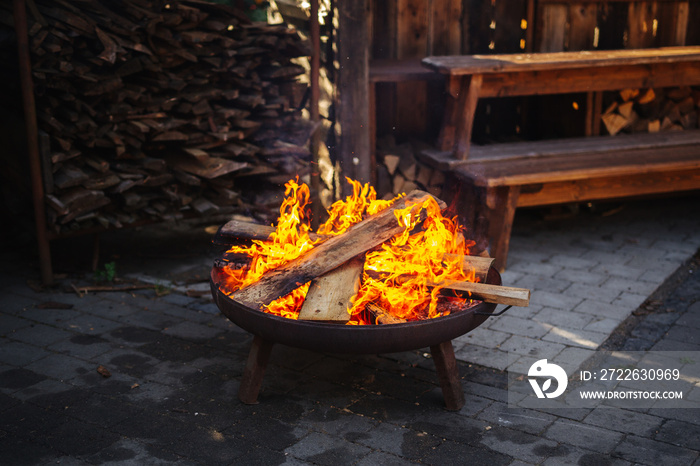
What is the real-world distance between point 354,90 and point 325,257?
2963 mm

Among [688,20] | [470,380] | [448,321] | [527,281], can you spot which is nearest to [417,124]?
[527,281]

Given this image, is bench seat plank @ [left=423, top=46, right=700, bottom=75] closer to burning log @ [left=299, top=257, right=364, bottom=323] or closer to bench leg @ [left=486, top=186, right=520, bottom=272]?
bench leg @ [left=486, top=186, right=520, bottom=272]

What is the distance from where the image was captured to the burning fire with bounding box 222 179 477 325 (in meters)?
3.43

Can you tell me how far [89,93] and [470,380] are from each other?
11.0 feet

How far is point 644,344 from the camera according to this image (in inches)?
173

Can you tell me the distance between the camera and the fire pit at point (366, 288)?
3.20 meters

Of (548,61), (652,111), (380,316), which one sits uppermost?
(548,61)

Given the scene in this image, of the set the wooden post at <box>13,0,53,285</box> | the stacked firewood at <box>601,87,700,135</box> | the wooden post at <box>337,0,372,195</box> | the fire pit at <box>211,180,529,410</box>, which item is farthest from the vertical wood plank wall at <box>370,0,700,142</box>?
the wooden post at <box>13,0,53,285</box>

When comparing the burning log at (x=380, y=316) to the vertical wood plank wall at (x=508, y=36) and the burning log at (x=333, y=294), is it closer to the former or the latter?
the burning log at (x=333, y=294)

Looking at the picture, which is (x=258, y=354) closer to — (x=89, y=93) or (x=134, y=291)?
(x=134, y=291)

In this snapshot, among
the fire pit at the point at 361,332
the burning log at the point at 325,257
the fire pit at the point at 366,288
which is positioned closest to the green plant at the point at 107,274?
the fire pit at the point at 366,288

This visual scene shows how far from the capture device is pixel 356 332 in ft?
10.2

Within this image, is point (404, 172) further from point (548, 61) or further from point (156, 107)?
point (156, 107)

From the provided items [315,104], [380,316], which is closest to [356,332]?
[380,316]
